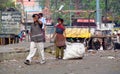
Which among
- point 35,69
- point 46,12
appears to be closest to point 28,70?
point 35,69

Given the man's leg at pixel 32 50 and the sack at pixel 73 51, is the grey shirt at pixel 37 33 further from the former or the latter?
the sack at pixel 73 51

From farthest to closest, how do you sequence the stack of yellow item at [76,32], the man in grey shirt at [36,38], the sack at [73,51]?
the stack of yellow item at [76,32], the sack at [73,51], the man in grey shirt at [36,38]

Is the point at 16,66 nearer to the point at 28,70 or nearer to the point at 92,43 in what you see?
the point at 28,70

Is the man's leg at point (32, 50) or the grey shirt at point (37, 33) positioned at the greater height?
the grey shirt at point (37, 33)

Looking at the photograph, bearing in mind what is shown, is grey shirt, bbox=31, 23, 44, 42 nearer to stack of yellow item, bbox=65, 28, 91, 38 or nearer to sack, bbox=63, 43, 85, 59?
sack, bbox=63, 43, 85, 59

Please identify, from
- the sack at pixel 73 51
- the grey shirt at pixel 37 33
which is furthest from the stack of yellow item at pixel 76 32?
the grey shirt at pixel 37 33

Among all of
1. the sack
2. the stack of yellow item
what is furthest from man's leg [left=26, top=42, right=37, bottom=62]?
the stack of yellow item

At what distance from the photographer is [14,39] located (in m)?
30.9

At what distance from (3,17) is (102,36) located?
318 inches

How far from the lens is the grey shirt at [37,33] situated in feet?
47.4

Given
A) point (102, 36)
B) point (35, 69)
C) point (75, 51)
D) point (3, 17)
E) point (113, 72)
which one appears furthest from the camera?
point (3, 17)

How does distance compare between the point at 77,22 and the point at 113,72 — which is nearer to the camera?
the point at 113,72

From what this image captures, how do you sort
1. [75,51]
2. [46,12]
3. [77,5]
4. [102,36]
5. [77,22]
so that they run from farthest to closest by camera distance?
[77,5] < [46,12] < [77,22] < [102,36] < [75,51]

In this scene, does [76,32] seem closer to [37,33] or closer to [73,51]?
[73,51]
